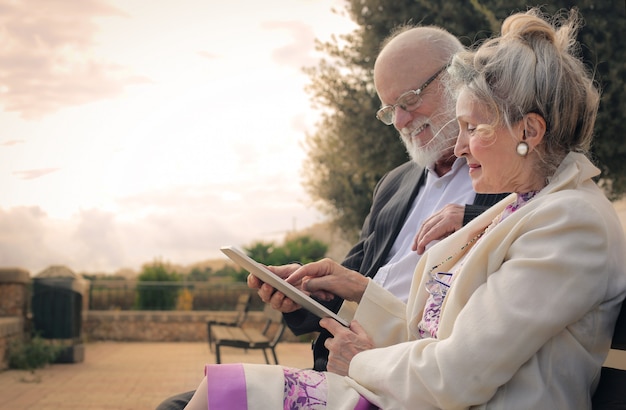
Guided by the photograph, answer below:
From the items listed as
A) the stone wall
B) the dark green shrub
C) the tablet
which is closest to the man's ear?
the tablet

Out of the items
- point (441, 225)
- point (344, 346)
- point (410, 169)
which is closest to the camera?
point (344, 346)

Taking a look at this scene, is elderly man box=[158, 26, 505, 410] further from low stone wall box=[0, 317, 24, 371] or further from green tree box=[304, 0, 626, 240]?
low stone wall box=[0, 317, 24, 371]

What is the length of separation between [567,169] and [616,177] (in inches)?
301

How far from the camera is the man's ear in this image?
1.93 metres

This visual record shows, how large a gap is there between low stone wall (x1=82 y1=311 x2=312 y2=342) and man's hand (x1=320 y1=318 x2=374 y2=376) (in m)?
11.7

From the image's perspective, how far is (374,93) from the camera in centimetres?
1073

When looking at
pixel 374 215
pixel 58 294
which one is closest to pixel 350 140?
pixel 58 294

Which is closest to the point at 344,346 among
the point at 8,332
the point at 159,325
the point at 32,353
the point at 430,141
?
the point at 430,141

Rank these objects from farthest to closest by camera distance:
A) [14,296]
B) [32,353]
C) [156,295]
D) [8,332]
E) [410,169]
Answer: [156,295] < [14,296] < [32,353] < [8,332] < [410,169]

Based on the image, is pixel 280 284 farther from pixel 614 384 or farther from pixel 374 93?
pixel 374 93

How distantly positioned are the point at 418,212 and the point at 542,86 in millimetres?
1402

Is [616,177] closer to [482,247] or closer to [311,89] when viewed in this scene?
[311,89]

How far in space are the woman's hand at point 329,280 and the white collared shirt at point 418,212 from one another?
249 mm

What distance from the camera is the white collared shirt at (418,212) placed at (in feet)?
9.99
